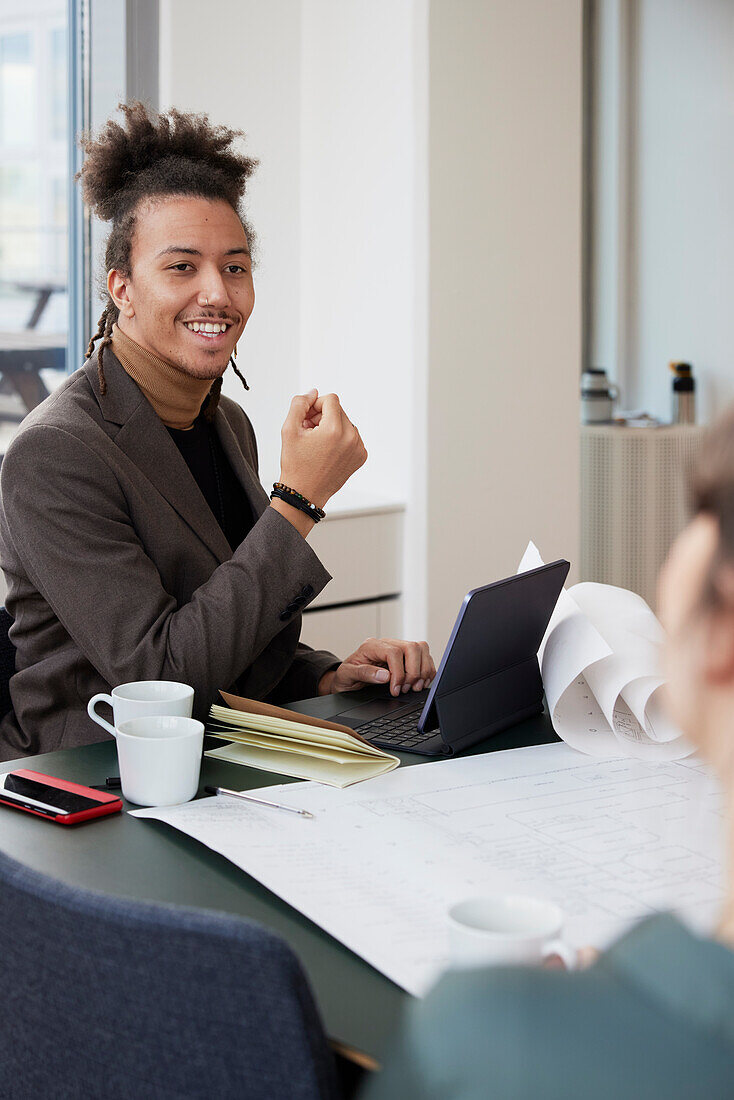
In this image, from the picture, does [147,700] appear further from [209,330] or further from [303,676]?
[209,330]

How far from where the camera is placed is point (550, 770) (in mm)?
1295

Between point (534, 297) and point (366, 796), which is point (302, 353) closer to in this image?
point (534, 297)

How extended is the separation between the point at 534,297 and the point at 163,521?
1.85 meters

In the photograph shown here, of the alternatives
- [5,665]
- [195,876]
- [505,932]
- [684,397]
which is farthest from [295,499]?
[684,397]

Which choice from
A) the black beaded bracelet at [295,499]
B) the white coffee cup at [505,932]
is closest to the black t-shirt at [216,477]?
the black beaded bracelet at [295,499]

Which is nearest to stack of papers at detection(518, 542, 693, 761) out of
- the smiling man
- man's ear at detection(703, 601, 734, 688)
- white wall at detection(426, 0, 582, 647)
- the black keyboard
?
the black keyboard

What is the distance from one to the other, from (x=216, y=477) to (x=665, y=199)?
2748mm

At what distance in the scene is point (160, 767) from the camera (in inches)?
46.1

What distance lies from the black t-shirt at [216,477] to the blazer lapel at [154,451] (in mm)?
118

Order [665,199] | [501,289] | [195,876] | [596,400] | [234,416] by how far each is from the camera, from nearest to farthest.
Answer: [195,876] → [234,416] → [501,289] → [596,400] → [665,199]

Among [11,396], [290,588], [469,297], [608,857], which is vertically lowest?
[608,857]

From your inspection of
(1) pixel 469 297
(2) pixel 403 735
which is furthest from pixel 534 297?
(2) pixel 403 735

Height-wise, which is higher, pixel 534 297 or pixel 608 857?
pixel 534 297

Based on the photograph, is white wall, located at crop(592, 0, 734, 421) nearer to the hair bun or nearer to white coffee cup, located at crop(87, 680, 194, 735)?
the hair bun
